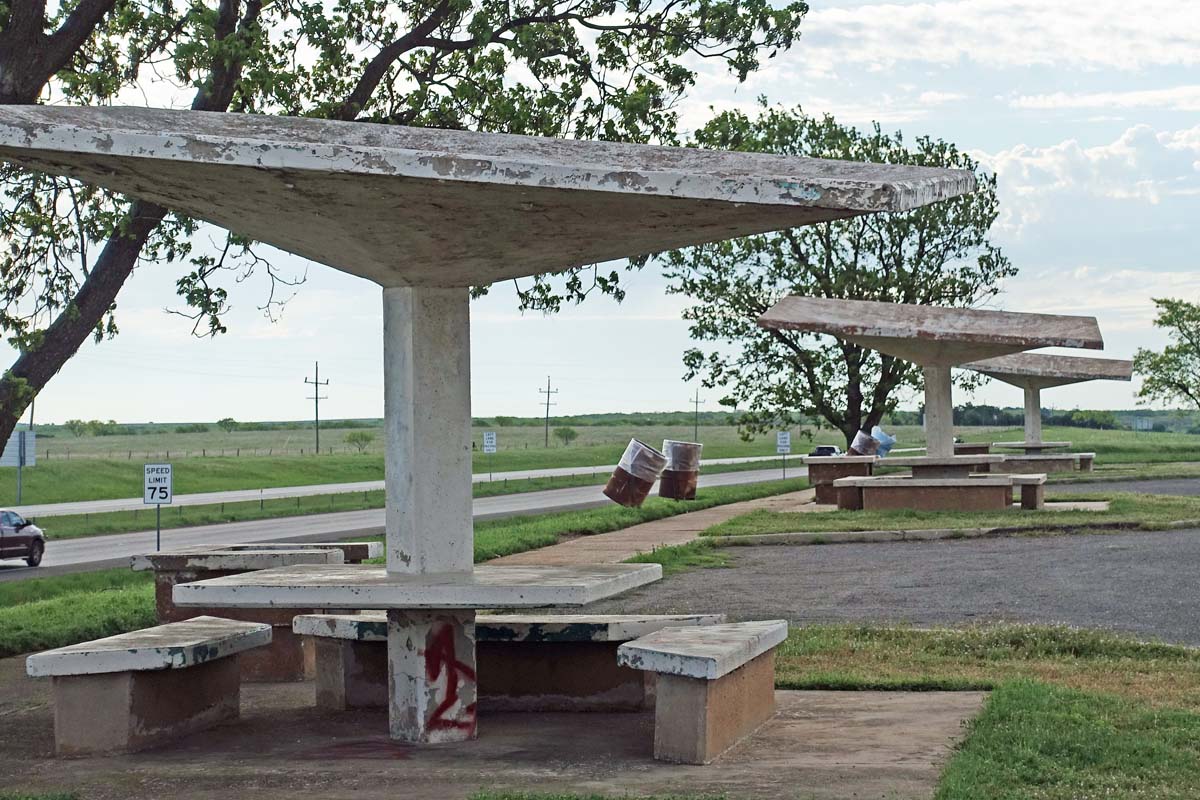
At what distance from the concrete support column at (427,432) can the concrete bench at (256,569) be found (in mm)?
2608

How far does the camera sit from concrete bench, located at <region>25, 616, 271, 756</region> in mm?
7242

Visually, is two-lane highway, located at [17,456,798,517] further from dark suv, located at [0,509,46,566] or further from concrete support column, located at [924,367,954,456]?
concrete support column, located at [924,367,954,456]

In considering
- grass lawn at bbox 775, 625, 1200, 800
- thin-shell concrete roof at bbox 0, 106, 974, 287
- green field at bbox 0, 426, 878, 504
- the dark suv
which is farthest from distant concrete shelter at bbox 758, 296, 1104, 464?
green field at bbox 0, 426, 878, 504

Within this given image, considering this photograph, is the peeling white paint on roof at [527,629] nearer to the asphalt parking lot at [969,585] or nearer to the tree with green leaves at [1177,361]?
the asphalt parking lot at [969,585]

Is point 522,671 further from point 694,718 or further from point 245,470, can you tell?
point 245,470

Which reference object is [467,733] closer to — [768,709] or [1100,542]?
[768,709]

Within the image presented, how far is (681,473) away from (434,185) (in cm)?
2619

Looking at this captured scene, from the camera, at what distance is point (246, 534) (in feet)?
102

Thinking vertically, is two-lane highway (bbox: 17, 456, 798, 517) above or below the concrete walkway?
below

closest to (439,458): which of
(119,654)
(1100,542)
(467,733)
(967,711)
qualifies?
(467,733)

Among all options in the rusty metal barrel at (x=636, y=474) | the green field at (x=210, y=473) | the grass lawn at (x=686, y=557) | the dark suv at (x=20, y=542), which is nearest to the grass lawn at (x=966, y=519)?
the grass lawn at (x=686, y=557)

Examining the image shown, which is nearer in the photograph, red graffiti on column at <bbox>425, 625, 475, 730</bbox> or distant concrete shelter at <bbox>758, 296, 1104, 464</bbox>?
red graffiti on column at <bbox>425, 625, 475, 730</bbox>

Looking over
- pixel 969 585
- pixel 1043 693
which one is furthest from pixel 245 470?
pixel 1043 693

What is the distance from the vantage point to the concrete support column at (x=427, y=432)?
738 cm
